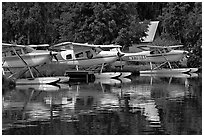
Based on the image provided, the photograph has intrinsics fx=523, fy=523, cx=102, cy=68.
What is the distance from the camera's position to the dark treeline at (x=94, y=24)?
1453 inches

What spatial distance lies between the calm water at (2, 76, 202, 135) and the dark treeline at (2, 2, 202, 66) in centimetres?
1701

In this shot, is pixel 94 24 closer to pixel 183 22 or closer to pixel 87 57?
pixel 183 22

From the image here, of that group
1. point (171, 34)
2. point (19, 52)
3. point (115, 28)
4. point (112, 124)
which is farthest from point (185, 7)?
point (112, 124)

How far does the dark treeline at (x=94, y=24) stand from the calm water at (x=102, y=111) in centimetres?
1701

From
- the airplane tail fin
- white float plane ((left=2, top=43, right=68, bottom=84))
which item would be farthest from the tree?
white float plane ((left=2, top=43, right=68, bottom=84))

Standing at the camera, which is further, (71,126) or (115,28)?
(115,28)

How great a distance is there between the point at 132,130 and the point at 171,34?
33.6m

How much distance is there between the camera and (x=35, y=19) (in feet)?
138

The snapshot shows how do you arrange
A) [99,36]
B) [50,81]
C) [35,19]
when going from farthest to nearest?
[35,19] → [99,36] → [50,81]

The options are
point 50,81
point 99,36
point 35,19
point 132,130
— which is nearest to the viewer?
point 132,130

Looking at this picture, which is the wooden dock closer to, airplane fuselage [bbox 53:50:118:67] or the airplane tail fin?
airplane fuselage [bbox 53:50:118:67]

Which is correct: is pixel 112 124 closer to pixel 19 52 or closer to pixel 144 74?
pixel 19 52

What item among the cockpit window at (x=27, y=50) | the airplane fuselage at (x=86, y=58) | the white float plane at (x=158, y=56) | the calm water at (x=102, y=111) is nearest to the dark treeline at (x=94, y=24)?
the white float plane at (x=158, y=56)

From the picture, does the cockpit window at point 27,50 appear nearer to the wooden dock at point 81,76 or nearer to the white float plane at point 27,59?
the white float plane at point 27,59
